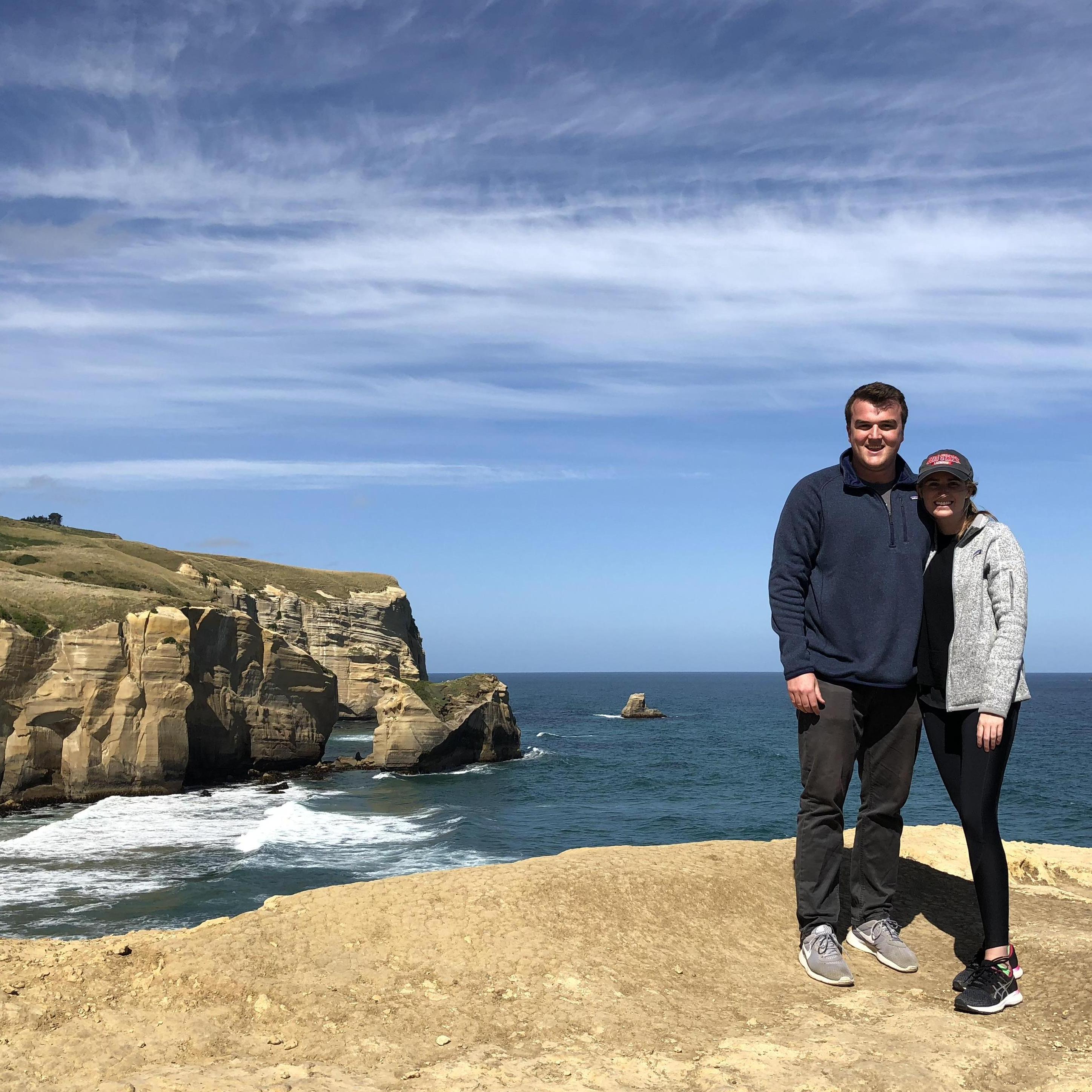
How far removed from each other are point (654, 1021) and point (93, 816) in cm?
3505

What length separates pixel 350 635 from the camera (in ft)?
269

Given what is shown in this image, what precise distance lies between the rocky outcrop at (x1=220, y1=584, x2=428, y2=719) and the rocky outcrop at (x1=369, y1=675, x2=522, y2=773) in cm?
2146

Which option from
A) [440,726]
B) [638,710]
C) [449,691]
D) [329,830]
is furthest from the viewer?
[638,710]

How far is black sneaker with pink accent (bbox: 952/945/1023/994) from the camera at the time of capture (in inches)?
203

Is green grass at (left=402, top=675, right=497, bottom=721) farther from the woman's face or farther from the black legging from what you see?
the woman's face

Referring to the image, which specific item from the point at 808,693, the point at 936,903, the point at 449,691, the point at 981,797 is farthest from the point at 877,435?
the point at 449,691

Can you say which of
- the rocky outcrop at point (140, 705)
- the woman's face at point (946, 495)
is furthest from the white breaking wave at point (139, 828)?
the woman's face at point (946, 495)

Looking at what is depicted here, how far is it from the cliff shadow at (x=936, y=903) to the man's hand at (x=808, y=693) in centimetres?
153

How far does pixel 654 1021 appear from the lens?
483cm

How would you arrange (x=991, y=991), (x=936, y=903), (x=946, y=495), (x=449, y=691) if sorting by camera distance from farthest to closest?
1. (x=449, y=691)
2. (x=936, y=903)
3. (x=946, y=495)
4. (x=991, y=991)

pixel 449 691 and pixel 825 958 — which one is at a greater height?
pixel 825 958

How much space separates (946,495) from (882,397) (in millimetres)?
694

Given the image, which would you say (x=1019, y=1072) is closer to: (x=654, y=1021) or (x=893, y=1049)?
(x=893, y=1049)

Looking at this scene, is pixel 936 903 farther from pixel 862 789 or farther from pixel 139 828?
pixel 139 828
